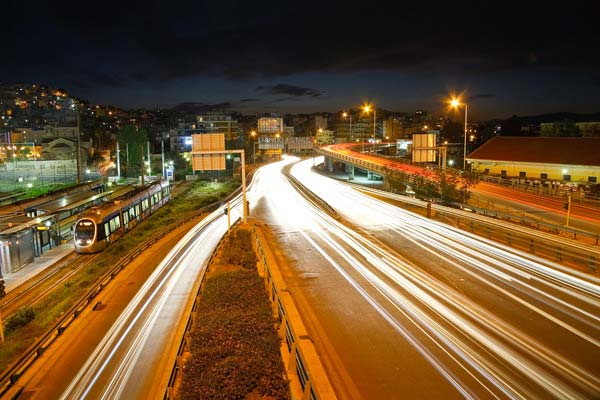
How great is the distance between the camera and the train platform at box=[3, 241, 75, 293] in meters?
26.1

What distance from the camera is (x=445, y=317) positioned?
1380cm

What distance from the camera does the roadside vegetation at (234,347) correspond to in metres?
9.84

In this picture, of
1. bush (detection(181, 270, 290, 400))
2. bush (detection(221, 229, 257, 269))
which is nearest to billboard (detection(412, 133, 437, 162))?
bush (detection(221, 229, 257, 269))

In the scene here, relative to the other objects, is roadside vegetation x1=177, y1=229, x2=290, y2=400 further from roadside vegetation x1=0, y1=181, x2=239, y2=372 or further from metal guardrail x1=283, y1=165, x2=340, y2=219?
metal guardrail x1=283, y1=165, x2=340, y2=219

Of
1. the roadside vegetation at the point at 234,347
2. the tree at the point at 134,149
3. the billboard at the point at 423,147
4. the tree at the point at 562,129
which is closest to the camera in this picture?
the roadside vegetation at the point at 234,347

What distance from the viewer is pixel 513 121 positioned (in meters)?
96.5

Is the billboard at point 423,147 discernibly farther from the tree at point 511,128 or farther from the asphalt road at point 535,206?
the tree at point 511,128

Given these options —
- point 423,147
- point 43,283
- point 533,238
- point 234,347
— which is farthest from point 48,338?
point 423,147

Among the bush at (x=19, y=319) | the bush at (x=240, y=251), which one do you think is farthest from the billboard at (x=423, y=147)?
the bush at (x=19, y=319)

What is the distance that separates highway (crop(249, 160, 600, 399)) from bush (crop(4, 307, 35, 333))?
12.2 m

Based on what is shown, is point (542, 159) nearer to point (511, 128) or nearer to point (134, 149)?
point (511, 128)

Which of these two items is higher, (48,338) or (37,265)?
(48,338)

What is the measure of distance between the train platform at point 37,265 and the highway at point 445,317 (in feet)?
53.6

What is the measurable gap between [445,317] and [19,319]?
18.4 metres
